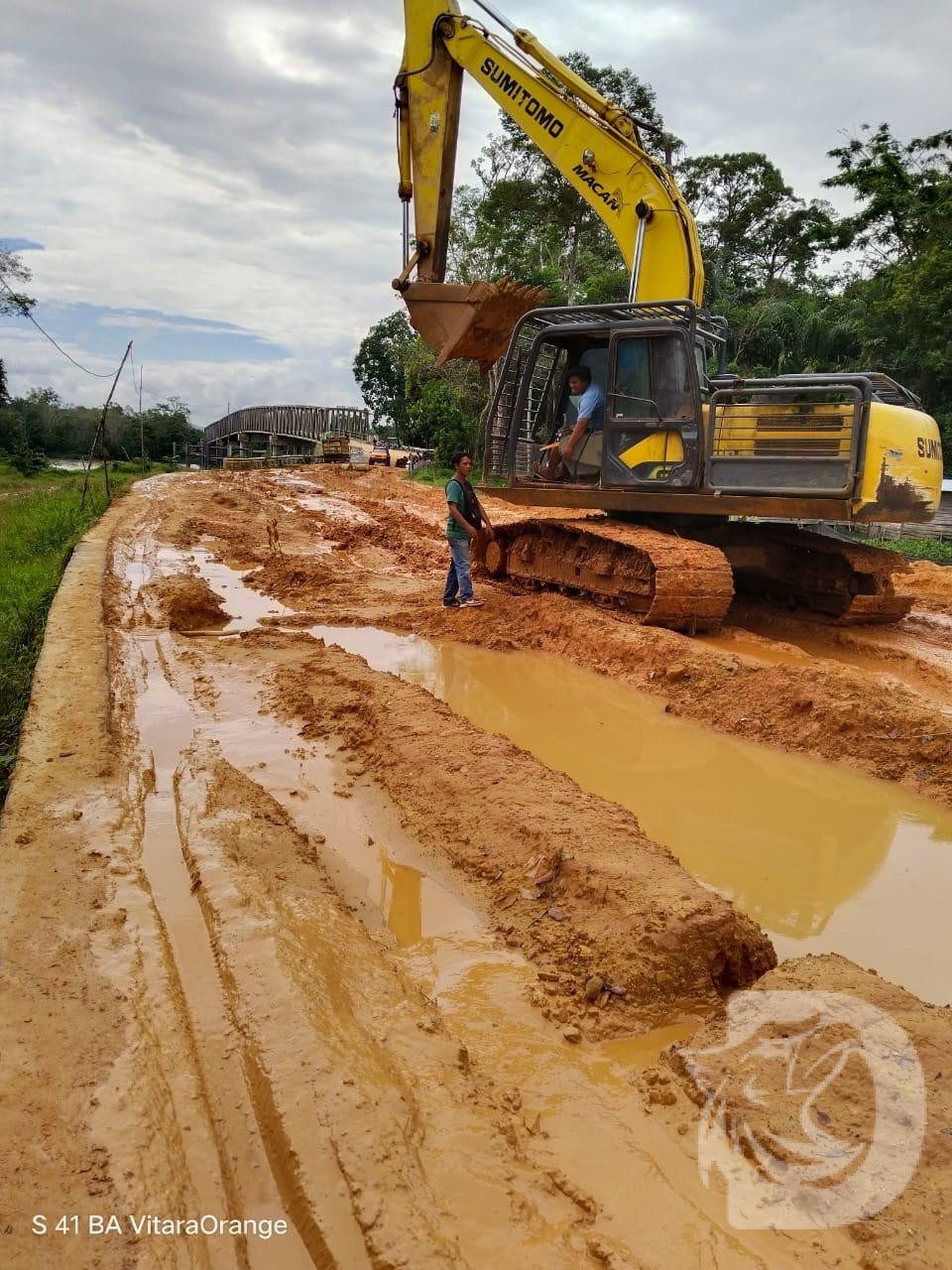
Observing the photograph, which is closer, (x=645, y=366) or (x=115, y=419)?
(x=645, y=366)

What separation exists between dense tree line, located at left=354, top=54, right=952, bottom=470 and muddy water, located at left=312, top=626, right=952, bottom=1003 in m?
16.8

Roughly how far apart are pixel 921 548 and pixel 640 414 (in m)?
10.6

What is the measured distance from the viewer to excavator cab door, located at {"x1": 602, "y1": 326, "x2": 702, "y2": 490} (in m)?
8.20

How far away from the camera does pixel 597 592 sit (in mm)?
8859

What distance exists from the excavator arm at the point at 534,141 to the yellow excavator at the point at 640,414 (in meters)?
0.02

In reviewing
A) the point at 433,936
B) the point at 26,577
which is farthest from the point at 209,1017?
the point at 26,577

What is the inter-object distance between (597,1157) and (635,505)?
22.7ft

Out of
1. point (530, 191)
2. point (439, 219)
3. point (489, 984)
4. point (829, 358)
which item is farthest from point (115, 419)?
point (489, 984)

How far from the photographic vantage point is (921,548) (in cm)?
1669

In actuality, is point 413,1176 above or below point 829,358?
below

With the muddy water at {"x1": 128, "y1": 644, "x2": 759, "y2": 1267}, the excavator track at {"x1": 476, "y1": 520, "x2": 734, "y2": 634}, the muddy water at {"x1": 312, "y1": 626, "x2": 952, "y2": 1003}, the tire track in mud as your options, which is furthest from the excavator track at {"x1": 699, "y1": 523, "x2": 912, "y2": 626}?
the tire track in mud

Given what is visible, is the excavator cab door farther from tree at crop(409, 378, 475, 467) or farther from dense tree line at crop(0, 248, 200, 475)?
dense tree line at crop(0, 248, 200, 475)

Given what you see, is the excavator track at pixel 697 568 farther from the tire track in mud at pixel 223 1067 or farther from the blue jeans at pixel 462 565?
the tire track in mud at pixel 223 1067

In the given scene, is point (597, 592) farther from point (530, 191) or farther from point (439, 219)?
point (530, 191)
